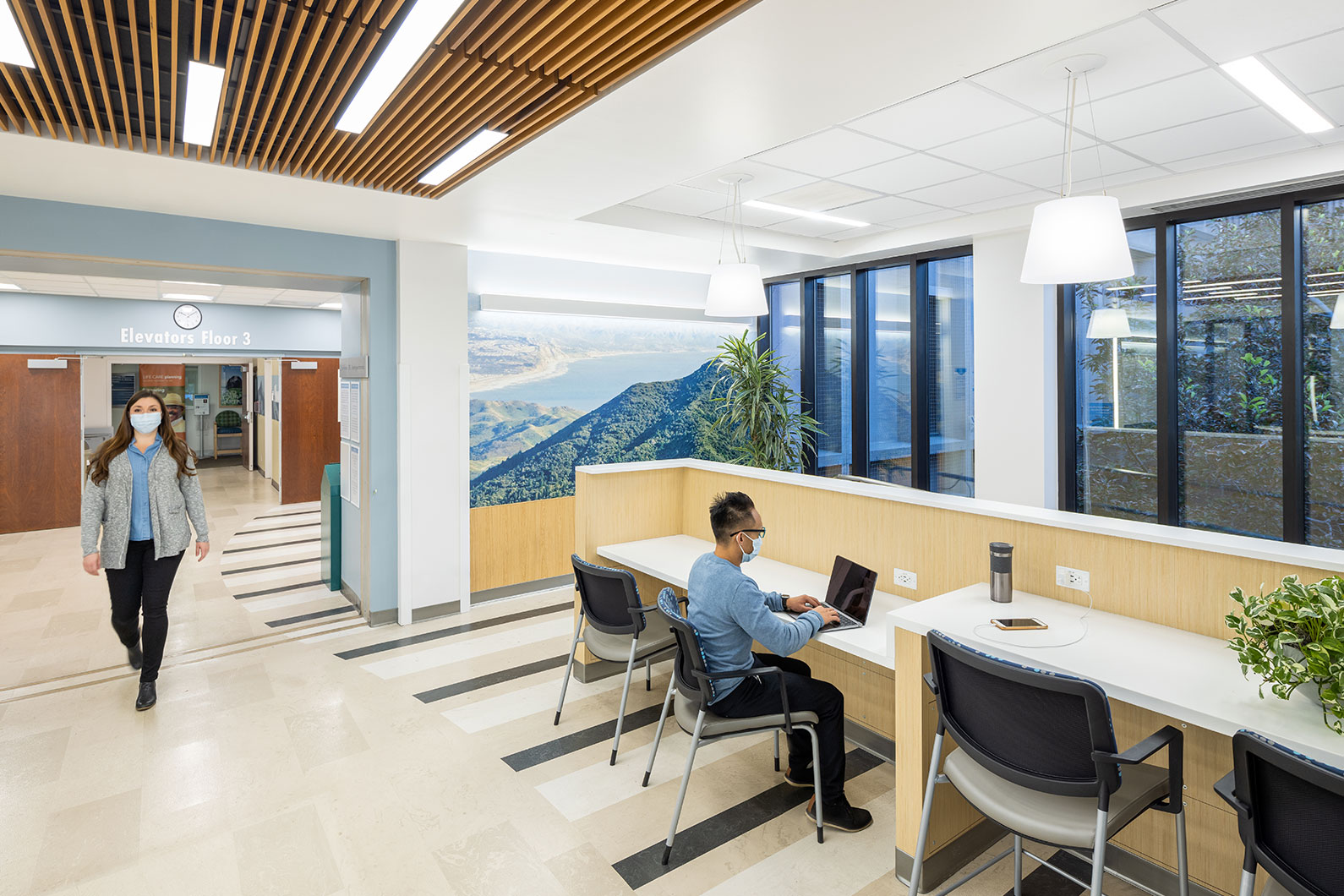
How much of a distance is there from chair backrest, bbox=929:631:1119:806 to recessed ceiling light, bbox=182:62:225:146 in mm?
2913

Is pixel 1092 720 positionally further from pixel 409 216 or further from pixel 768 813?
pixel 409 216

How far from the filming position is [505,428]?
226 inches

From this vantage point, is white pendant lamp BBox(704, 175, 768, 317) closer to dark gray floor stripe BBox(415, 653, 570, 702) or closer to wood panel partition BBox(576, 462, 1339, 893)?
wood panel partition BBox(576, 462, 1339, 893)

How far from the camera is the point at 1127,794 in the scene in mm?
1834

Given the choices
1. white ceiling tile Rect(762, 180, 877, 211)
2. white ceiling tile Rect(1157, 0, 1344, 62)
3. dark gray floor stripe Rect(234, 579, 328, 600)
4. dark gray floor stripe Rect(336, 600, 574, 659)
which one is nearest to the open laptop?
white ceiling tile Rect(1157, 0, 1344, 62)

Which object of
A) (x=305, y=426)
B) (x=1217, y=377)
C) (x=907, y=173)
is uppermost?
(x=907, y=173)

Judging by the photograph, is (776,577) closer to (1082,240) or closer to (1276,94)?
(1082,240)

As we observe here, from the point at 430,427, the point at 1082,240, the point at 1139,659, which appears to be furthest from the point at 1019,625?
the point at 430,427

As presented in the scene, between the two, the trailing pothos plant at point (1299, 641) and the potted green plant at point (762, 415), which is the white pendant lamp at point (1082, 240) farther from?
the potted green plant at point (762, 415)

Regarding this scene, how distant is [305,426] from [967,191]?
871 cm

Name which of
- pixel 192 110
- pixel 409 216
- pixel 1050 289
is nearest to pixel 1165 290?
pixel 1050 289

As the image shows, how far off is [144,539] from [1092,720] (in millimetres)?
4251

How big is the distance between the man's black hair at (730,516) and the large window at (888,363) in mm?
3890

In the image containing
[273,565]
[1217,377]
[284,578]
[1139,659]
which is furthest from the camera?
[273,565]
